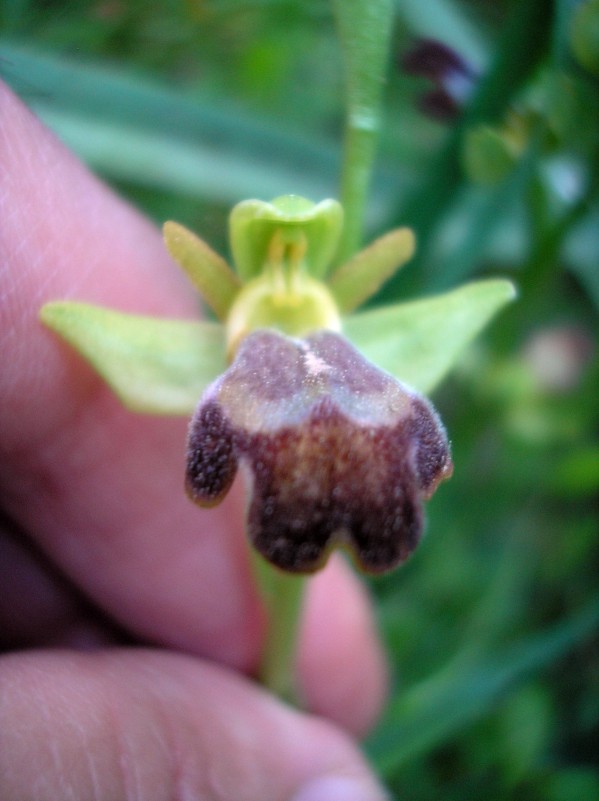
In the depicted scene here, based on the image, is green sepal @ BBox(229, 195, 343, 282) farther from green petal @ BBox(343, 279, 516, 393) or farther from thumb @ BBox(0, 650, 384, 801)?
thumb @ BBox(0, 650, 384, 801)

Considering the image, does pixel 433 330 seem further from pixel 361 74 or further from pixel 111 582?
pixel 111 582

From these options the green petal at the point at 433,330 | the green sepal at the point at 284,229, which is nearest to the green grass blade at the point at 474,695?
the green petal at the point at 433,330

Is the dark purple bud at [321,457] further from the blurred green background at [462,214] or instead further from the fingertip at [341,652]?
A: the fingertip at [341,652]

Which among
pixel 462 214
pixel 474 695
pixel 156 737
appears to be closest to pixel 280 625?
pixel 156 737

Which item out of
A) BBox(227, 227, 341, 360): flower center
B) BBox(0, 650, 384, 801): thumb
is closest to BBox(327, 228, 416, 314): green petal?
BBox(227, 227, 341, 360): flower center

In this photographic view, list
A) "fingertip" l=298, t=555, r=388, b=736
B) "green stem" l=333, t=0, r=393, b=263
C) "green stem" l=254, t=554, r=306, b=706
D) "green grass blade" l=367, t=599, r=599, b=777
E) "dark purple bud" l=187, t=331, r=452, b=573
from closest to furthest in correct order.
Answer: "dark purple bud" l=187, t=331, r=452, b=573 → "green stem" l=333, t=0, r=393, b=263 → "green stem" l=254, t=554, r=306, b=706 → "green grass blade" l=367, t=599, r=599, b=777 → "fingertip" l=298, t=555, r=388, b=736

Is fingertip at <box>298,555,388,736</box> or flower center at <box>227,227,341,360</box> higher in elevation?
flower center at <box>227,227,341,360</box>

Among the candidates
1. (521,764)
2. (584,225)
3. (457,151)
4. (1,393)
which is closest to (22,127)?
(1,393)
